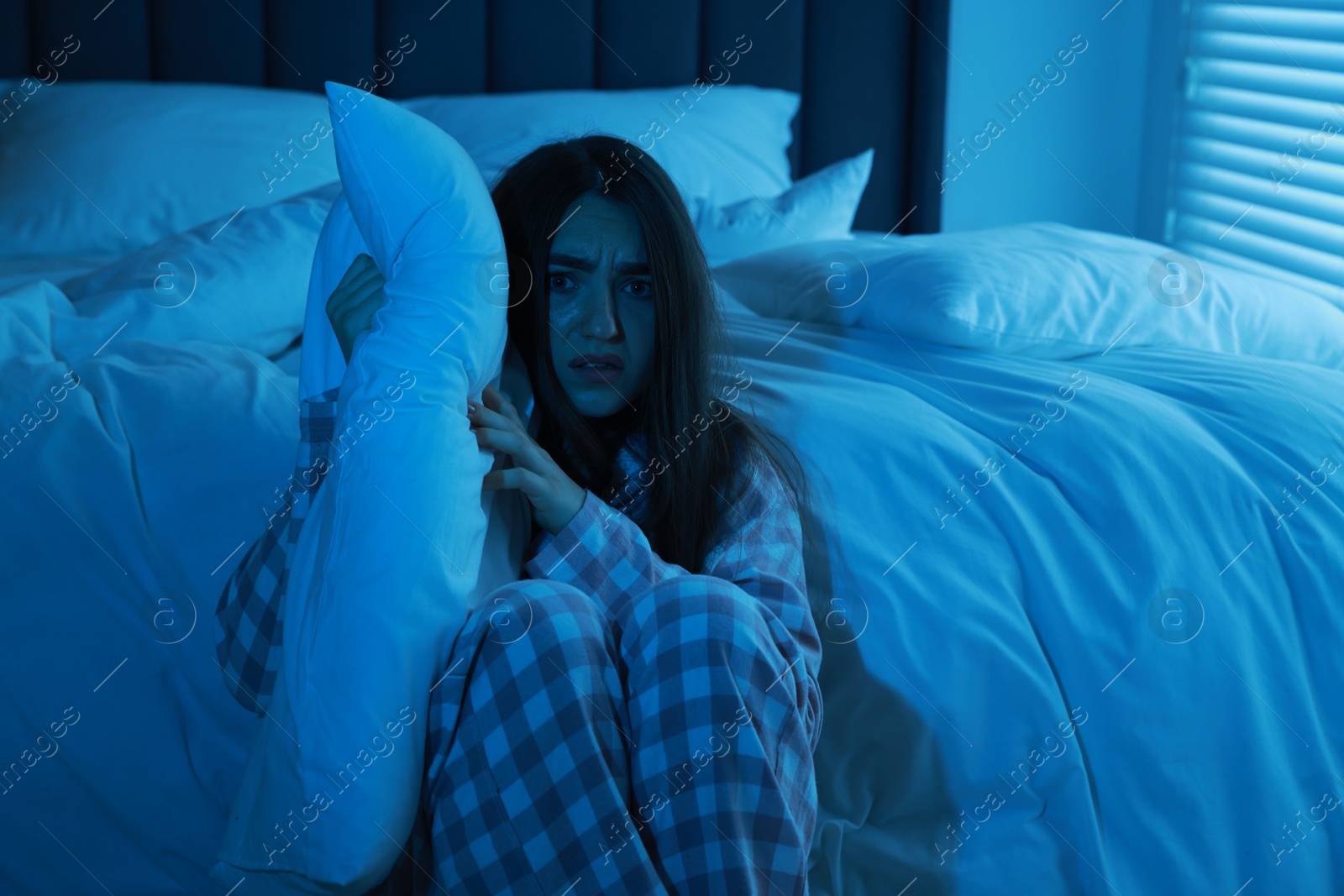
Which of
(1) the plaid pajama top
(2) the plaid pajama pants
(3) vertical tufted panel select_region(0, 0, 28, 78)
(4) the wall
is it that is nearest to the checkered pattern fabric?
(2) the plaid pajama pants

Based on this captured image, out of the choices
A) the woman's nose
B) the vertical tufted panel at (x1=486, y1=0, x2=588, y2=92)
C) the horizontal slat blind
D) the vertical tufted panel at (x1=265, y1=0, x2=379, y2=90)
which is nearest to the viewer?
the woman's nose

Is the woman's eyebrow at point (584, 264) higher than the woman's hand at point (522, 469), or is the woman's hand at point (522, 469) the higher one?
the woman's eyebrow at point (584, 264)

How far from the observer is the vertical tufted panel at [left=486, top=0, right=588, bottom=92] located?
236 cm

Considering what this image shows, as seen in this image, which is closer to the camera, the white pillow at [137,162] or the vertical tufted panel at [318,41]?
the white pillow at [137,162]

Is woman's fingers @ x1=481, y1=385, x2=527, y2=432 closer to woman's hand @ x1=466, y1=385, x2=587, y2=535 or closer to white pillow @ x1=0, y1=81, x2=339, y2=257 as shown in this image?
woman's hand @ x1=466, y1=385, x2=587, y2=535

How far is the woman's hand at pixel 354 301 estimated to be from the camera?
38.9 inches

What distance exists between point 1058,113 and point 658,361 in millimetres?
1932

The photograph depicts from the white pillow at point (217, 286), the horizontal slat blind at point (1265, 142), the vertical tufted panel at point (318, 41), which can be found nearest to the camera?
the white pillow at point (217, 286)

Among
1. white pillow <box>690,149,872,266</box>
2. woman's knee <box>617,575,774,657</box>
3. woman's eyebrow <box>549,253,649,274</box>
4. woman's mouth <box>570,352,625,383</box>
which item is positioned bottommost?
woman's knee <box>617,575,774,657</box>

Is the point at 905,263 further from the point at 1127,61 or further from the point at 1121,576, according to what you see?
the point at 1127,61

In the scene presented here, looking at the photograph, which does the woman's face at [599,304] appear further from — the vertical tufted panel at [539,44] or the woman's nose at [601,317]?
the vertical tufted panel at [539,44]

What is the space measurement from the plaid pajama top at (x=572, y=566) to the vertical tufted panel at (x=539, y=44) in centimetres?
154

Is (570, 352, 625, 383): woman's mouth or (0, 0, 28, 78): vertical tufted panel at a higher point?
(0, 0, 28, 78): vertical tufted panel

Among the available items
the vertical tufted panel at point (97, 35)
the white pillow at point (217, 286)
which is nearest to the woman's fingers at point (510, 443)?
the white pillow at point (217, 286)
